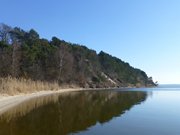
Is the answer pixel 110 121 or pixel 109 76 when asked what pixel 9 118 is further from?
pixel 109 76

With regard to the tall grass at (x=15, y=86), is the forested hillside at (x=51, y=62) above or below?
above

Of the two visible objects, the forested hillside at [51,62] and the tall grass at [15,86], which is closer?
the tall grass at [15,86]

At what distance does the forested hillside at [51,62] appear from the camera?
194 feet

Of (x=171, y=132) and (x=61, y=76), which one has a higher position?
(x=61, y=76)

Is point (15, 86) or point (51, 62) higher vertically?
point (51, 62)

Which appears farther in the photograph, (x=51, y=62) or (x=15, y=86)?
(x=51, y=62)

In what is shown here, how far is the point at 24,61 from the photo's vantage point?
213 feet

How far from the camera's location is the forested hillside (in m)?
59.1

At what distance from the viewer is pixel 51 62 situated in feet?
248

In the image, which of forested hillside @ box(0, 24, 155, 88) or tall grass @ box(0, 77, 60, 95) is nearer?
tall grass @ box(0, 77, 60, 95)

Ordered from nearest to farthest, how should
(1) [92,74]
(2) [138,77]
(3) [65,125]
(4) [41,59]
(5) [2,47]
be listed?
(3) [65,125], (5) [2,47], (4) [41,59], (1) [92,74], (2) [138,77]

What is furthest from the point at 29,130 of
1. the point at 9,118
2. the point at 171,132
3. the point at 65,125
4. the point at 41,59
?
the point at 41,59

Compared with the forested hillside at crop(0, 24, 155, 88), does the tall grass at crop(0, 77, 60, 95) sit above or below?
below

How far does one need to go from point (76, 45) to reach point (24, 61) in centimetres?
3546
